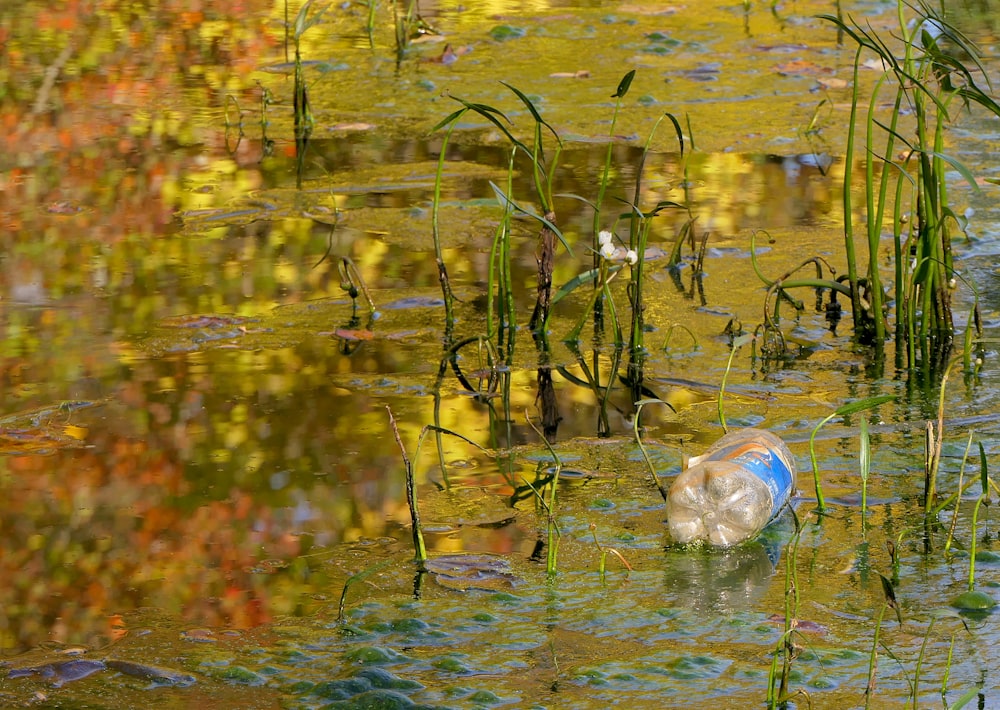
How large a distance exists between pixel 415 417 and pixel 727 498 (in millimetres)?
908

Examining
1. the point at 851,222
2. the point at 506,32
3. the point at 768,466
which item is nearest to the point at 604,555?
the point at 768,466

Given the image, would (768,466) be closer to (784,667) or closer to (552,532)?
(552,532)

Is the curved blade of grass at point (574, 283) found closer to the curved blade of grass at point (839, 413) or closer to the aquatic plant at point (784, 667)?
the curved blade of grass at point (839, 413)

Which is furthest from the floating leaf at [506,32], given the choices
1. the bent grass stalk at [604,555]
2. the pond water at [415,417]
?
the bent grass stalk at [604,555]

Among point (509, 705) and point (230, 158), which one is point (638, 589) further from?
point (230, 158)

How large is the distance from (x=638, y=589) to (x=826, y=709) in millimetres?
499

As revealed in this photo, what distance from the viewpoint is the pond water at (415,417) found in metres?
2.29

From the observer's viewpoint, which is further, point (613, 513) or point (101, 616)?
point (613, 513)

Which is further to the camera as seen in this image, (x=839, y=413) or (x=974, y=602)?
(x=839, y=413)

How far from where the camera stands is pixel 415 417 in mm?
3322

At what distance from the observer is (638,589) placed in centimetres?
251

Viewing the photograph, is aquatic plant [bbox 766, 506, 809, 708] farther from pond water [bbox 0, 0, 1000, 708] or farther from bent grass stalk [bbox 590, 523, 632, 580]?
bent grass stalk [bbox 590, 523, 632, 580]

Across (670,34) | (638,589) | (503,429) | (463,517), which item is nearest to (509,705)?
(638,589)

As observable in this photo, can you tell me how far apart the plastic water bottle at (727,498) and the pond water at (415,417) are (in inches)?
Result: 1.9
